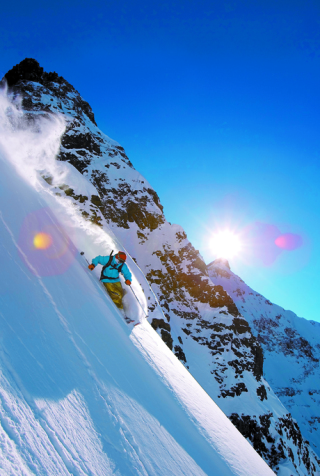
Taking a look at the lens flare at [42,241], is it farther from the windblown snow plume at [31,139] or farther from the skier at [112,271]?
the windblown snow plume at [31,139]

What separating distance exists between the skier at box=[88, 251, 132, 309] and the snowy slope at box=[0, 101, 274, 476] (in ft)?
1.63

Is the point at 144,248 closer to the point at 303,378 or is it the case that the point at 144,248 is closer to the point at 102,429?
the point at 102,429

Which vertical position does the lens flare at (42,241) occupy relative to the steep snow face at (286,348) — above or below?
below

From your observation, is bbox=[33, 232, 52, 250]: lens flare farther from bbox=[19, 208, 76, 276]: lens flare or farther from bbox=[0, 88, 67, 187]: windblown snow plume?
bbox=[0, 88, 67, 187]: windblown snow plume

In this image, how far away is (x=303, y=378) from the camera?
315 ft

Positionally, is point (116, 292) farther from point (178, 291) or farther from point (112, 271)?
point (178, 291)

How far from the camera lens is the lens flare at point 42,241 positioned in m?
5.28

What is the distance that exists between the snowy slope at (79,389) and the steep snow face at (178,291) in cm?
1688

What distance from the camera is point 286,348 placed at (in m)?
109

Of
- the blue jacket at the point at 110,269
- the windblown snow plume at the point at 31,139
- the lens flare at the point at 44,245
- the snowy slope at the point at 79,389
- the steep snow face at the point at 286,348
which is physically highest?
the steep snow face at the point at 286,348

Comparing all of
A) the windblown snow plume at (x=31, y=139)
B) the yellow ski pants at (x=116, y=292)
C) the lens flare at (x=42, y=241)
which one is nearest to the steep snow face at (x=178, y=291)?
the windblown snow plume at (x=31, y=139)

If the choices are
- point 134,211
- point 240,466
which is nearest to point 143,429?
point 240,466

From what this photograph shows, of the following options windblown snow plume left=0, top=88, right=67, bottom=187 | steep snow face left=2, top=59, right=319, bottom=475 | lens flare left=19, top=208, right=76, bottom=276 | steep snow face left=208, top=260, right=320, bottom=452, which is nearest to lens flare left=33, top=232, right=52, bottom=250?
lens flare left=19, top=208, right=76, bottom=276

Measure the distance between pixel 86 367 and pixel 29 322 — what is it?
974 millimetres
